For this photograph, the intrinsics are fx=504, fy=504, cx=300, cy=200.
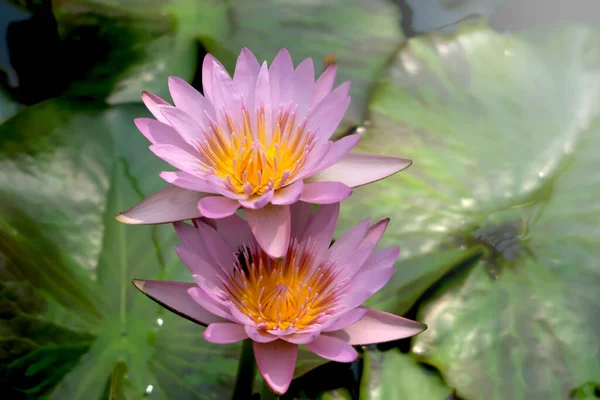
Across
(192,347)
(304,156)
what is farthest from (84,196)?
(304,156)

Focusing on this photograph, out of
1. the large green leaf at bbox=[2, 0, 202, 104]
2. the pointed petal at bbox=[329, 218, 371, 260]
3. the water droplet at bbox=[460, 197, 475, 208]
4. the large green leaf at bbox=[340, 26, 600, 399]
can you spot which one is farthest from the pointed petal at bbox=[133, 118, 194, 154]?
the water droplet at bbox=[460, 197, 475, 208]

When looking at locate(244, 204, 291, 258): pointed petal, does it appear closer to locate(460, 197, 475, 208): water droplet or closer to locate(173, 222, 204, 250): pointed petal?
locate(173, 222, 204, 250): pointed petal

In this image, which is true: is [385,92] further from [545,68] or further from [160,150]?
[160,150]

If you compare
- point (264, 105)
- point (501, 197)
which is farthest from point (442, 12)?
point (264, 105)

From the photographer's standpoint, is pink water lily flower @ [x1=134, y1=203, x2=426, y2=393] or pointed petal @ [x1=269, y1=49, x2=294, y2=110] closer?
pink water lily flower @ [x1=134, y1=203, x2=426, y2=393]

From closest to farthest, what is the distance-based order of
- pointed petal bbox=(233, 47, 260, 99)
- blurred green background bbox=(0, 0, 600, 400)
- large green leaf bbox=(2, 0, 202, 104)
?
pointed petal bbox=(233, 47, 260, 99) → blurred green background bbox=(0, 0, 600, 400) → large green leaf bbox=(2, 0, 202, 104)

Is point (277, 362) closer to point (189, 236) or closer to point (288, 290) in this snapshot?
point (288, 290)

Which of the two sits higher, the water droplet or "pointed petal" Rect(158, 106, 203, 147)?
"pointed petal" Rect(158, 106, 203, 147)
